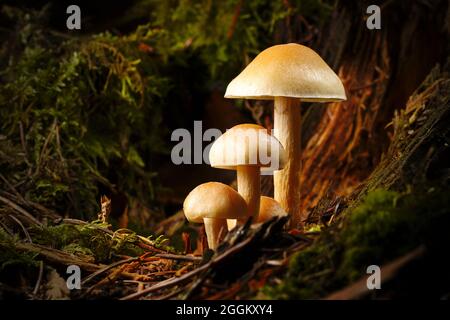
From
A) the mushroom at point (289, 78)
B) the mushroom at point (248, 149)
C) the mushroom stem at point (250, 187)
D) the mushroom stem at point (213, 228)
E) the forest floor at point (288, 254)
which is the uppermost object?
the mushroom at point (289, 78)

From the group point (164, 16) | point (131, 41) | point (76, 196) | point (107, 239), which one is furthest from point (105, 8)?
point (107, 239)

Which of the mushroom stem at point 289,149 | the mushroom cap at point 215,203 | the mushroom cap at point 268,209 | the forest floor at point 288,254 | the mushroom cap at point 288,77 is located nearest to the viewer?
the forest floor at point 288,254

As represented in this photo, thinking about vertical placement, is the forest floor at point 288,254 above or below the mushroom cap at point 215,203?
below

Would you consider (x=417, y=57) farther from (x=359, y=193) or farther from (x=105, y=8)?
(x=105, y=8)

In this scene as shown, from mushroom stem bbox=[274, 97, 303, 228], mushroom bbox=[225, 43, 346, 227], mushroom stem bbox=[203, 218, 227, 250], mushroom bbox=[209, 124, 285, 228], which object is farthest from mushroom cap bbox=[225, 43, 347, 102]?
mushroom stem bbox=[203, 218, 227, 250]

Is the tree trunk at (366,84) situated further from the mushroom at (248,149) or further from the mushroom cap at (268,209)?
the mushroom at (248,149)

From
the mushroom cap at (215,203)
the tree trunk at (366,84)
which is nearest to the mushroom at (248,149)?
the mushroom cap at (215,203)

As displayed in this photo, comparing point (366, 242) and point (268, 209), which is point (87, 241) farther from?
point (366, 242)

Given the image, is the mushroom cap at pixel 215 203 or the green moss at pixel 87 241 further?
the green moss at pixel 87 241
